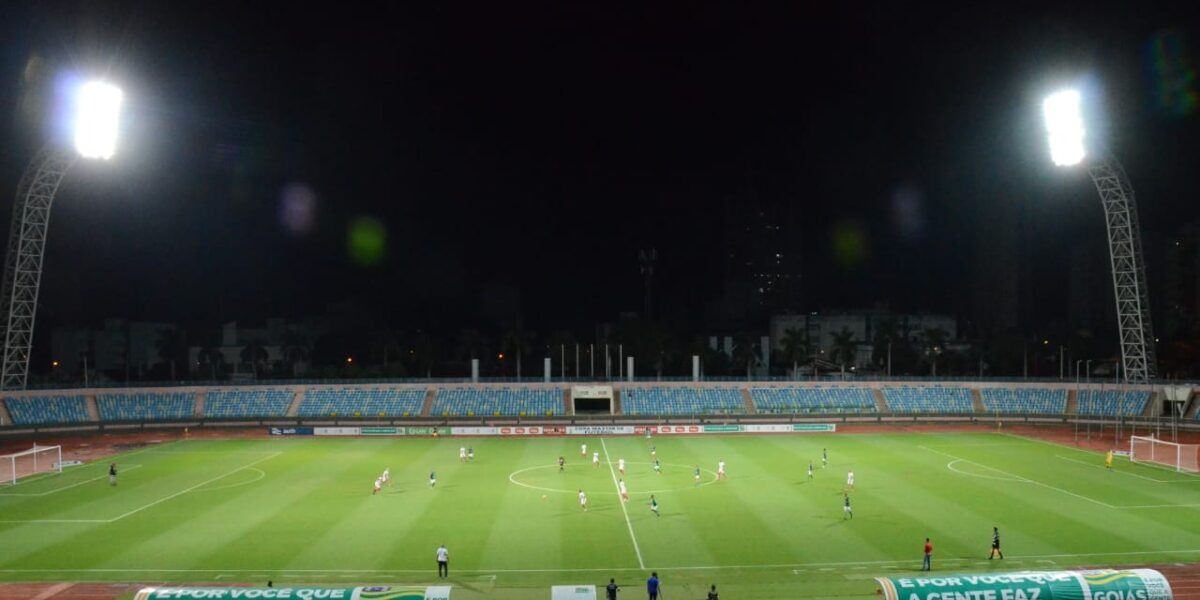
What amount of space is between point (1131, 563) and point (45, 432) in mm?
72890

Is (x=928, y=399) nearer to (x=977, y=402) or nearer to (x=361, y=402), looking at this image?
(x=977, y=402)

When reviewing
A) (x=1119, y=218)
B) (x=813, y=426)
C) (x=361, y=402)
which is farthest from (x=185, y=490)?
(x=1119, y=218)

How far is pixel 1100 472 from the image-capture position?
153 feet

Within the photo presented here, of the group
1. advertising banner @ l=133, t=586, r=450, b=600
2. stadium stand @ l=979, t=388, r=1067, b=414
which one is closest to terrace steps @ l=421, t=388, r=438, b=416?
stadium stand @ l=979, t=388, r=1067, b=414

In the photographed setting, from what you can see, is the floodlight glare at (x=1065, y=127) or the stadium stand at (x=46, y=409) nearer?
the floodlight glare at (x=1065, y=127)

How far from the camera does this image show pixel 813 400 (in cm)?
7788

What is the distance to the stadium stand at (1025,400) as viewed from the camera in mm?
73812

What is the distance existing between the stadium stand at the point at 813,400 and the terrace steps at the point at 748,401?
380 mm

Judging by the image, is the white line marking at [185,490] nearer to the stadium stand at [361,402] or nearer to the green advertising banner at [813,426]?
the stadium stand at [361,402]

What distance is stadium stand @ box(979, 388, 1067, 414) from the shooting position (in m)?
73.8

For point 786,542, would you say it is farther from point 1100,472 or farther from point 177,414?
point 177,414

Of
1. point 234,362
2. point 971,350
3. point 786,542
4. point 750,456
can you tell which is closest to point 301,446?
point 750,456

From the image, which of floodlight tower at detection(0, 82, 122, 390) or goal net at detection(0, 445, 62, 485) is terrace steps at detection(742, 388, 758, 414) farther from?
floodlight tower at detection(0, 82, 122, 390)

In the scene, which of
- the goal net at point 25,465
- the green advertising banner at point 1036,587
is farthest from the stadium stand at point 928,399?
the goal net at point 25,465
